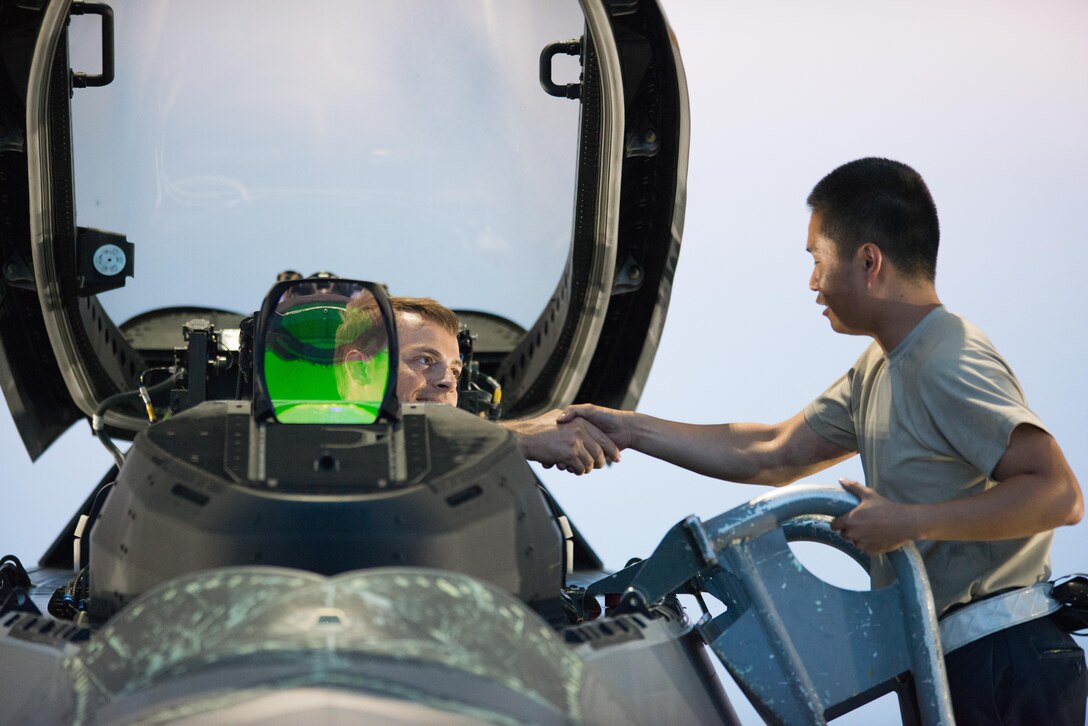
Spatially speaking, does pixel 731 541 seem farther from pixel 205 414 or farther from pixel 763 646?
pixel 205 414

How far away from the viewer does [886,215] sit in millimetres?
2205

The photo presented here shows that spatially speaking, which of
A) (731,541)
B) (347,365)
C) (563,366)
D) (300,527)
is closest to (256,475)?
(300,527)

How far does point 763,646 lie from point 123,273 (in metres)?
2.24

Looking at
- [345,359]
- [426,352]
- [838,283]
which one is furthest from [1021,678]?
[426,352]

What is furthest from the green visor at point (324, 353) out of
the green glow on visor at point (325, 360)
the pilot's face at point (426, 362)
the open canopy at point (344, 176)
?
the open canopy at point (344, 176)

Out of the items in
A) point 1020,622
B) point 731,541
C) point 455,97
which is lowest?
point 1020,622

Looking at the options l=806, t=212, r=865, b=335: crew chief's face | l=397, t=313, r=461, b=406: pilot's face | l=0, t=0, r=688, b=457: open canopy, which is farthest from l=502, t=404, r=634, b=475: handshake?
l=0, t=0, r=688, b=457: open canopy

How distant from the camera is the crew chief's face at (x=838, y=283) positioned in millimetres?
2207

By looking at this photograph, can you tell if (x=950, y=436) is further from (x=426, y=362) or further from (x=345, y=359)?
(x=426, y=362)

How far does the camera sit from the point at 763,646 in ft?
5.66

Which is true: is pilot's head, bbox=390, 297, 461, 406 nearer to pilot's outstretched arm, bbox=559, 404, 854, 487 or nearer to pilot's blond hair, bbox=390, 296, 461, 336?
pilot's blond hair, bbox=390, 296, 461, 336

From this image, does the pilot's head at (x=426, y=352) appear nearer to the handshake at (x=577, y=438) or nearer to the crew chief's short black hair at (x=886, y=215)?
the handshake at (x=577, y=438)

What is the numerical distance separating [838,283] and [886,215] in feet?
0.46

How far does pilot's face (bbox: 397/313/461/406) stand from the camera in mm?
2645
